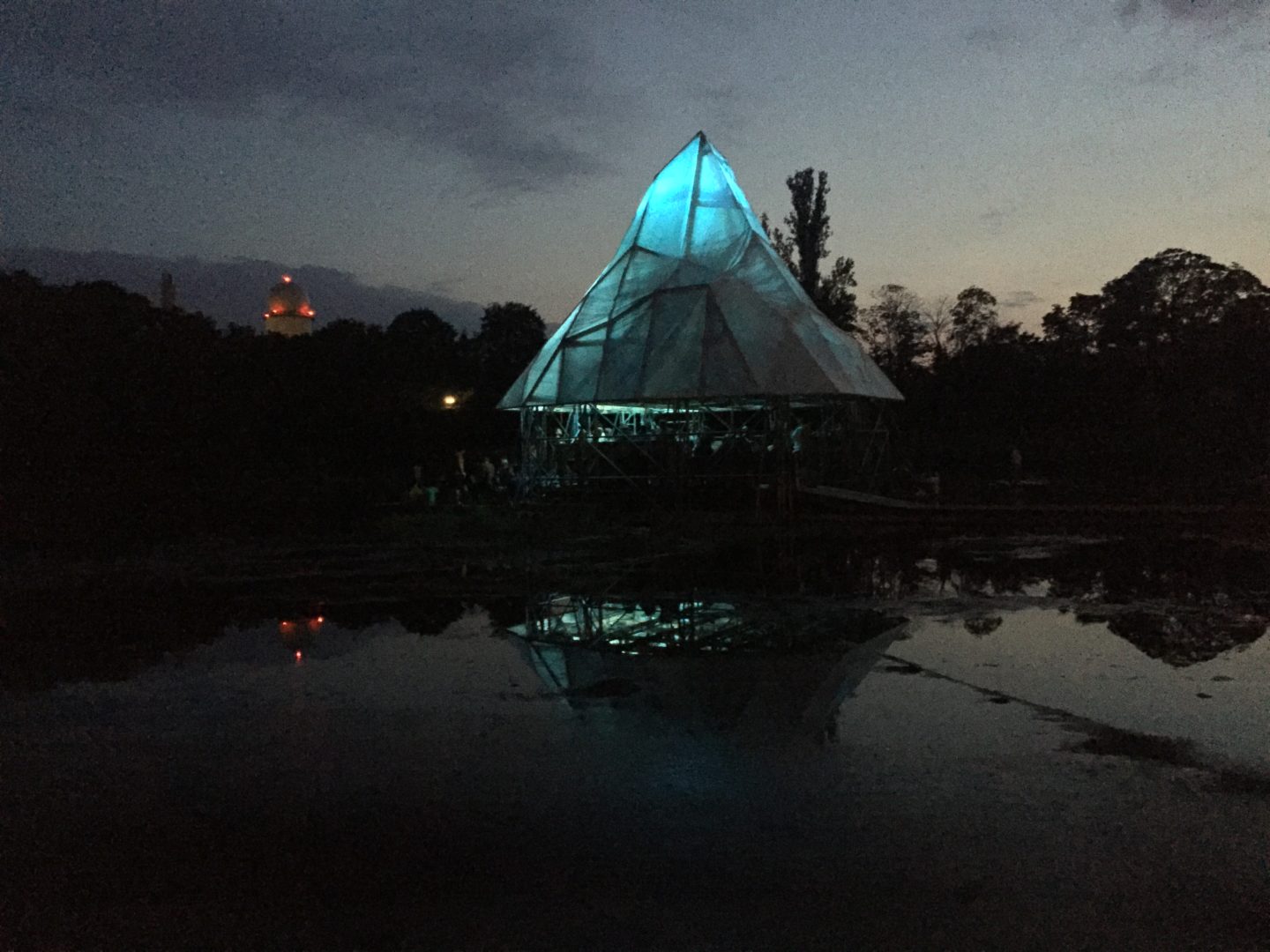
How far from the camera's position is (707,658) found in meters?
8.03

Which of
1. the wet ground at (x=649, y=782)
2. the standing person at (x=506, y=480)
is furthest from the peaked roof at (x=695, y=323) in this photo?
the wet ground at (x=649, y=782)

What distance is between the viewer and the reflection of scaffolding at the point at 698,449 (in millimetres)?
23609

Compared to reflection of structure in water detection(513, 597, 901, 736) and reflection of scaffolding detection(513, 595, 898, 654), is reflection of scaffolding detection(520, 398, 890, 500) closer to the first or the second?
reflection of scaffolding detection(513, 595, 898, 654)

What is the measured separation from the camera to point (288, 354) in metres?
39.2

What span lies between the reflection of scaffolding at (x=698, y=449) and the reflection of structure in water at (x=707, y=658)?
1281 centimetres

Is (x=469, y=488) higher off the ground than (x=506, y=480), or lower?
lower

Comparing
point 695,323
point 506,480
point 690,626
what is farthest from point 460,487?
point 690,626

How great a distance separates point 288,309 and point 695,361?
47690 millimetres

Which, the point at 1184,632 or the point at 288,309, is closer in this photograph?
the point at 1184,632

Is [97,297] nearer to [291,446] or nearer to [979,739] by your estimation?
[291,446]

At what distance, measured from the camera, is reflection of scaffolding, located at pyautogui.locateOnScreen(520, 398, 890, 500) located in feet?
77.5

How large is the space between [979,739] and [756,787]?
5.08ft

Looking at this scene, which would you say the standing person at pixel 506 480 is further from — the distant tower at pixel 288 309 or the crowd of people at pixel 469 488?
the distant tower at pixel 288 309

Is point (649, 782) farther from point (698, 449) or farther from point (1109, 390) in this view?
point (1109, 390)
